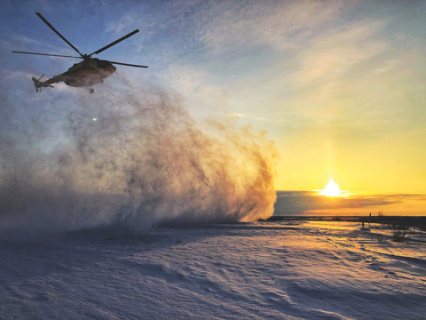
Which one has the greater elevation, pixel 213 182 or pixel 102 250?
pixel 213 182

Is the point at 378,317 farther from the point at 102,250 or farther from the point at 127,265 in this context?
the point at 102,250

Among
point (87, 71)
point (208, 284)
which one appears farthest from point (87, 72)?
point (208, 284)

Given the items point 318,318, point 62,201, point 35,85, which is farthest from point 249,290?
point 35,85

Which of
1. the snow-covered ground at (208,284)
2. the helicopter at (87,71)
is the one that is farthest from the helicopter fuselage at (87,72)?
the snow-covered ground at (208,284)

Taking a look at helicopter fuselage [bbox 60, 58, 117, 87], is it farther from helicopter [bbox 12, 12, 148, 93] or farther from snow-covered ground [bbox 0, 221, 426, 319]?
snow-covered ground [bbox 0, 221, 426, 319]

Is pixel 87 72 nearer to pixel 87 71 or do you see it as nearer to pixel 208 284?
pixel 87 71

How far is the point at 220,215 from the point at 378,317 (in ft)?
76.3

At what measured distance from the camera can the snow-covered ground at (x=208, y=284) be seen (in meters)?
4.18

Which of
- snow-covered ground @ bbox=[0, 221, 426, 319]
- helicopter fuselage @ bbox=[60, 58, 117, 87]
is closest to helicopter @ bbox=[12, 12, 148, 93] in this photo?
helicopter fuselage @ bbox=[60, 58, 117, 87]

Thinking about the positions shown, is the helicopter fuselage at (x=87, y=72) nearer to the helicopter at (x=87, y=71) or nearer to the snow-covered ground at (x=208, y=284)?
the helicopter at (x=87, y=71)

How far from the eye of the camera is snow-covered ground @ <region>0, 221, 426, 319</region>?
4.18 meters

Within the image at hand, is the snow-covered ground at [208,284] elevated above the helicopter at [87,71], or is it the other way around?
the helicopter at [87,71]

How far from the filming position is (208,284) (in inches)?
221

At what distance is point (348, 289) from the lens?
536cm
